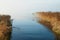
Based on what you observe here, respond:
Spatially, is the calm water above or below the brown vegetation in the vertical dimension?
below

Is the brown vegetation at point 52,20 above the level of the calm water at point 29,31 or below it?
above

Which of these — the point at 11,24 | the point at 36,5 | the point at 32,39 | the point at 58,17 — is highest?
the point at 36,5

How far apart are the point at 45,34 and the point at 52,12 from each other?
539 millimetres

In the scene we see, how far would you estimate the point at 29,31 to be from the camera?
12.2ft

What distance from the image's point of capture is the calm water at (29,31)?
12.1ft

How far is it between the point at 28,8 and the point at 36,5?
0.20 metres

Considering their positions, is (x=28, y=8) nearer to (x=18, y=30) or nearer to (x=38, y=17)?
(x=38, y=17)

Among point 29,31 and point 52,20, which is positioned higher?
point 52,20

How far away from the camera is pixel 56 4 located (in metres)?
3.75

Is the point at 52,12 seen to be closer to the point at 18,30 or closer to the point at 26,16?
the point at 26,16

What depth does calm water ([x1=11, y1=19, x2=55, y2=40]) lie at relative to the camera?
12.1 ft

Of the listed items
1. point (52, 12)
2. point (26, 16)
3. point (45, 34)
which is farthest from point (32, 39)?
point (52, 12)

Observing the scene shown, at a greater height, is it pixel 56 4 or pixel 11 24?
pixel 56 4

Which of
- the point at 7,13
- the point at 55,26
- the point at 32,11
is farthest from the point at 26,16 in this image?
the point at 55,26
